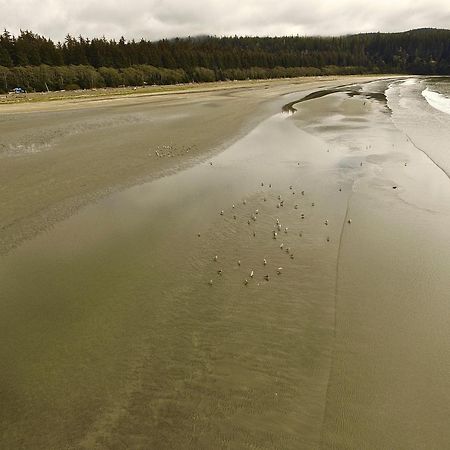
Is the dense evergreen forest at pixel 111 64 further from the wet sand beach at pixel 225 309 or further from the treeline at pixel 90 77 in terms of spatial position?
the wet sand beach at pixel 225 309

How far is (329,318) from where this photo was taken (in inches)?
303

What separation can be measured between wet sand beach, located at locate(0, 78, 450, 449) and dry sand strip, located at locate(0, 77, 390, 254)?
0.20 metres

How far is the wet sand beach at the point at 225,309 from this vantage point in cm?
552

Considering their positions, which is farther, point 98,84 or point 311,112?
point 98,84

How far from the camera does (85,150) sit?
21.6 m

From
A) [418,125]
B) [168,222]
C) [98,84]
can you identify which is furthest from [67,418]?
[98,84]

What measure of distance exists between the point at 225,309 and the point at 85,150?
56.3ft

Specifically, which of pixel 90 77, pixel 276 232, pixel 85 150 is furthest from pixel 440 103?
pixel 90 77

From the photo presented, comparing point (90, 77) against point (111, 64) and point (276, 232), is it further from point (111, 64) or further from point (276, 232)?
point (276, 232)

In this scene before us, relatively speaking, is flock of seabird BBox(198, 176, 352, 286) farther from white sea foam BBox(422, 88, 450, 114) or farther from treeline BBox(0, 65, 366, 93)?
treeline BBox(0, 65, 366, 93)

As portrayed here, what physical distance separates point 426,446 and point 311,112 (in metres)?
39.6

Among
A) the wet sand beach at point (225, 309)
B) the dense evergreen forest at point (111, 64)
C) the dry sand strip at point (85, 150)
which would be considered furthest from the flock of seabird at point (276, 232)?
the dense evergreen forest at point (111, 64)

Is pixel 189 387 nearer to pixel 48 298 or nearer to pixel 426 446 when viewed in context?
pixel 426 446

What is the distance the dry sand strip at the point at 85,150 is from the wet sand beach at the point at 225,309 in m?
0.20
